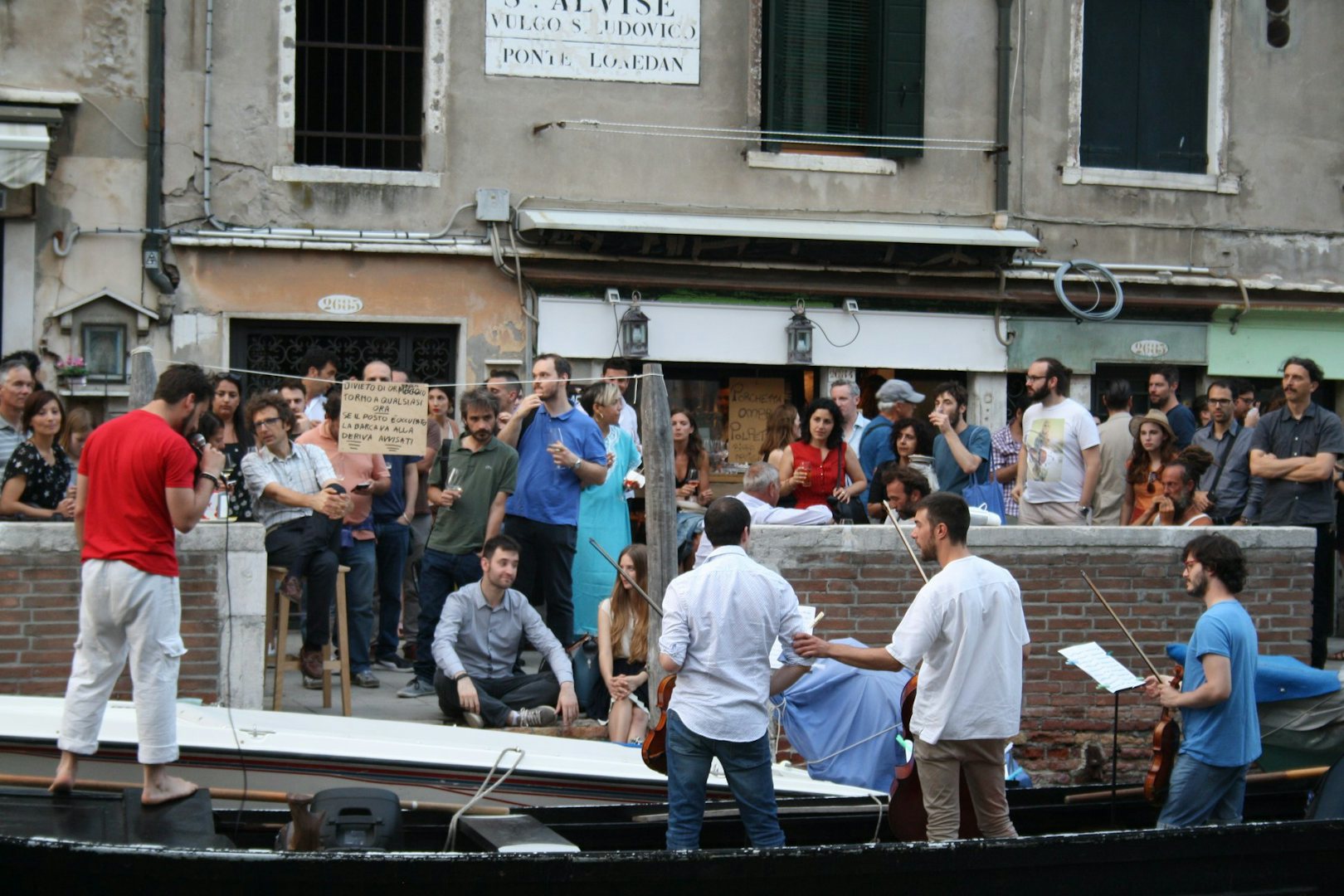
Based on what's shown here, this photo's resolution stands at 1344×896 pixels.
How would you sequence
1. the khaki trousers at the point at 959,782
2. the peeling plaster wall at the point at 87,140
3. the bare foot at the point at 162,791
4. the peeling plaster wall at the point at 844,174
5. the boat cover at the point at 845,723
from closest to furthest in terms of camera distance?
the khaki trousers at the point at 959,782 < the bare foot at the point at 162,791 < the boat cover at the point at 845,723 < the peeling plaster wall at the point at 87,140 < the peeling plaster wall at the point at 844,174

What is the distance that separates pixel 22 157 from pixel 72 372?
5.35 ft

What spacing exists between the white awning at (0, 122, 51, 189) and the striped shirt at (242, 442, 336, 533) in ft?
13.1

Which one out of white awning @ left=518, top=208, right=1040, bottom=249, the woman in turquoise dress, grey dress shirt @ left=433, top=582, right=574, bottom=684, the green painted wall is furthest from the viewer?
the green painted wall

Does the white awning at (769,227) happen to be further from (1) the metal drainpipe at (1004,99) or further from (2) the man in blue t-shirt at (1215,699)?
(2) the man in blue t-shirt at (1215,699)

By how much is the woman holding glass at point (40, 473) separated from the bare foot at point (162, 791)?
2831 mm

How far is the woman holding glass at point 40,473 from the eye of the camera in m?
9.23

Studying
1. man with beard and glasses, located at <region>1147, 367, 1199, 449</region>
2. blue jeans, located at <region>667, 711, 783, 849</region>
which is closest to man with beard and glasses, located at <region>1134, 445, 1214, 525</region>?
man with beard and glasses, located at <region>1147, 367, 1199, 449</region>

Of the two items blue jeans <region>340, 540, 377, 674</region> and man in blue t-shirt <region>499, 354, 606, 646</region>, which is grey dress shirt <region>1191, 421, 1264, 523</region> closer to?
man in blue t-shirt <region>499, 354, 606, 646</region>

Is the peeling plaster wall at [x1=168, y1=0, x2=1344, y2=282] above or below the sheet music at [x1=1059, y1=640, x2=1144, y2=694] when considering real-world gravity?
above

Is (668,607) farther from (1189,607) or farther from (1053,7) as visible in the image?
(1053,7)

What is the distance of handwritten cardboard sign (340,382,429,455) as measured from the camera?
9.36 m

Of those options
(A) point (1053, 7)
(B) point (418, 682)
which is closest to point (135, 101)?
(B) point (418, 682)

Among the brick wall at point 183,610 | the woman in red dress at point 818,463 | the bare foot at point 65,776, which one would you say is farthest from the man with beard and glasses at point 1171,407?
the bare foot at point 65,776

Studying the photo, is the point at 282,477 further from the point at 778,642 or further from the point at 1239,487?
the point at 1239,487
